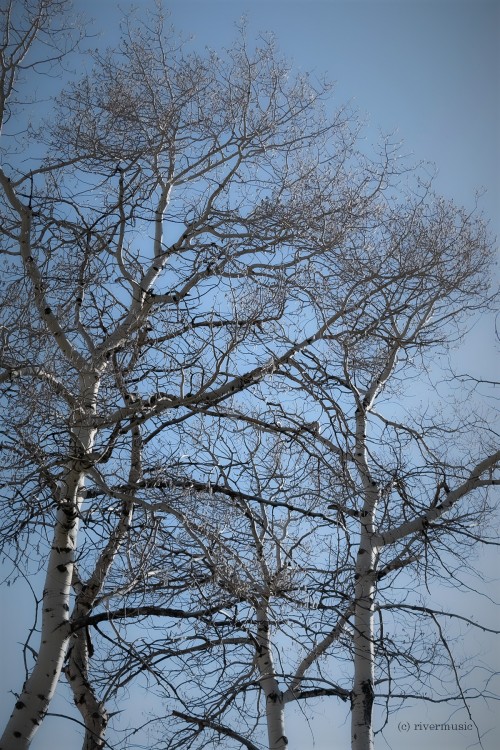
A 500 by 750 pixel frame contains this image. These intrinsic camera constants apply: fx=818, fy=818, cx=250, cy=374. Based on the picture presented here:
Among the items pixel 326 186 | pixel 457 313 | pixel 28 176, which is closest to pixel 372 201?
pixel 326 186

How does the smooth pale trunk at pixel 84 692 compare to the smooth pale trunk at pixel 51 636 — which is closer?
the smooth pale trunk at pixel 51 636

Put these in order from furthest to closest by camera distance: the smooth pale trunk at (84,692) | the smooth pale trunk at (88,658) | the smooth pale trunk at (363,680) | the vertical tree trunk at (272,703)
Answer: the smooth pale trunk at (363,680) < the vertical tree trunk at (272,703) < the smooth pale trunk at (84,692) < the smooth pale trunk at (88,658)

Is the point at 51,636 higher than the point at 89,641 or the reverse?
the reverse

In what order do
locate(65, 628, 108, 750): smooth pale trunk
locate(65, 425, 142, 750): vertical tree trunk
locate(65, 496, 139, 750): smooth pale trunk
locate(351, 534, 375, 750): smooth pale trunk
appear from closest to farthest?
locate(65, 425, 142, 750): vertical tree trunk, locate(65, 496, 139, 750): smooth pale trunk, locate(65, 628, 108, 750): smooth pale trunk, locate(351, 534, 375, 750): smooth pale trunk

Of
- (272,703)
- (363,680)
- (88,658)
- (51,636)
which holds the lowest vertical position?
→ (51,636)

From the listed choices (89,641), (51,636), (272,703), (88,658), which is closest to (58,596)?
(51,636)

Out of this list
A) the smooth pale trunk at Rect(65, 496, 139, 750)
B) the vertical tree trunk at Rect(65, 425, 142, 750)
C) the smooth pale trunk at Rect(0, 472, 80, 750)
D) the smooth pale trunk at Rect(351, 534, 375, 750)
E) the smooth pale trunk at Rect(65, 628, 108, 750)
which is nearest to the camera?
the smooth pale trunk at Rect(0, 472, 80, 750)

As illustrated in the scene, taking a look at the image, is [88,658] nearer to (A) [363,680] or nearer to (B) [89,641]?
(B) [89,641]

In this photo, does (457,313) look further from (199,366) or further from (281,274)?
(199,366)

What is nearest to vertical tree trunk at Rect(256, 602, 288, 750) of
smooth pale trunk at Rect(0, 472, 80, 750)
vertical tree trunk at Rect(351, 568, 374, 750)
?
vertical tree trunk at Rect(351, 568, 374, 750)

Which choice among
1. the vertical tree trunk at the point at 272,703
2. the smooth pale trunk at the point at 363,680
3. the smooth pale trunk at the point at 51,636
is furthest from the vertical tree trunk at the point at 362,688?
the smooth pale trunk at the point at 51,636

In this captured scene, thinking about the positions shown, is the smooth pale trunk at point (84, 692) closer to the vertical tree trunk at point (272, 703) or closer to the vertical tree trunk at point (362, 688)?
the vertical tree trunk at point (272, 703)

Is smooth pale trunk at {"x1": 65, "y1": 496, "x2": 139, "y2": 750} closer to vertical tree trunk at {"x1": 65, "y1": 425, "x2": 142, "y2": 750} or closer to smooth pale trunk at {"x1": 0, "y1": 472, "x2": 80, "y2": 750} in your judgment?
vertical tree trunk at {"x1": 65, "y1": 425, "x2": 142, "y2": 750}

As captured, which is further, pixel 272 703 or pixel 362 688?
pixel 362 688
